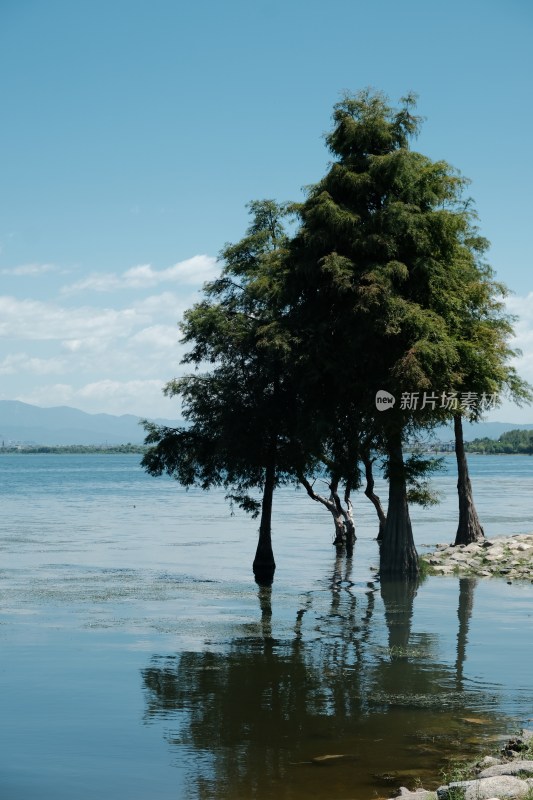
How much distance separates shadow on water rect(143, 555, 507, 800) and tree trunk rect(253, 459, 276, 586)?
413 inches

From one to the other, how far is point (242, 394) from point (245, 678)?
16.3 metres

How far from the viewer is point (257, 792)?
11.9 metres

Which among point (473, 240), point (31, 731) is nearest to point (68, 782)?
point (31, 731)

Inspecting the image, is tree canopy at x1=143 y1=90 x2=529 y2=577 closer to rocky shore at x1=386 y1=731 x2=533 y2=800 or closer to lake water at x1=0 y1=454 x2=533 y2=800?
lake water at x1=0 y1=454 x2=533 y2=800

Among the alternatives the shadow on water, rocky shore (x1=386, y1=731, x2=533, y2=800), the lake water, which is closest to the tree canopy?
the lake water

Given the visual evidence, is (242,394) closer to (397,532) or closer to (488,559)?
(397,532)

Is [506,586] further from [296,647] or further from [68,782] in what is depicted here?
[68,782]

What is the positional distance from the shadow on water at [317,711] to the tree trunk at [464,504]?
47.6 feet

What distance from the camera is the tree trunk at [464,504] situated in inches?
1507

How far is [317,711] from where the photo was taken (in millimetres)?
15648

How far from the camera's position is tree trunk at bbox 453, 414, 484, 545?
38.3m

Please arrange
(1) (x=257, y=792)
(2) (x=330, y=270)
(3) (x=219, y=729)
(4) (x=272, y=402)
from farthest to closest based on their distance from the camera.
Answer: (4) (x=272, y=402)
(2) (x=330, y=270)
(3) (x=219, y=729)
(1) (x=257, y=792)

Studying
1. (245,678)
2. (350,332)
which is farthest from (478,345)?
(245,678)

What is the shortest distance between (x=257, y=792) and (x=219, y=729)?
2844mm
